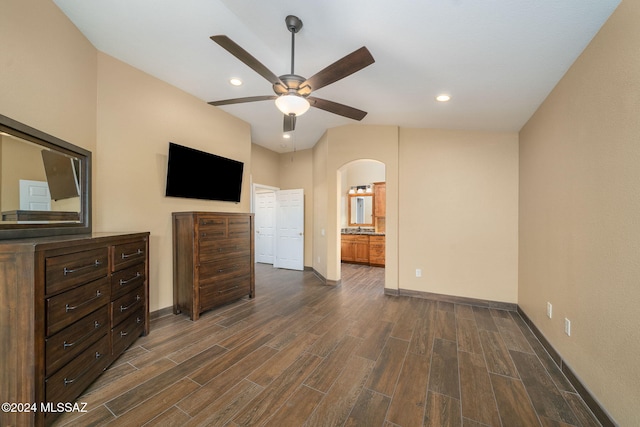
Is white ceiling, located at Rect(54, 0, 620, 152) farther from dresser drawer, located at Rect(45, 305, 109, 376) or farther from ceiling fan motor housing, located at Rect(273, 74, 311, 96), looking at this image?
dresser drawer, located at Rect(45, 305, 109, 376)

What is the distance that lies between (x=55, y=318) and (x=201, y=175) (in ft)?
7.73

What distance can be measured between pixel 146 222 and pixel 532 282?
4815mm

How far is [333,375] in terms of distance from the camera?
6.58ft

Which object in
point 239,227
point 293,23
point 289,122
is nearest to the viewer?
point 293,23

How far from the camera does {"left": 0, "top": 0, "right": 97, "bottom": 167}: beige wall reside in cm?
168

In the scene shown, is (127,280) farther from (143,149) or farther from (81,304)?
(143,149)

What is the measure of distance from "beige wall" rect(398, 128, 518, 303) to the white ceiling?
603 millimetres

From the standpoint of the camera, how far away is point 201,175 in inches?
138

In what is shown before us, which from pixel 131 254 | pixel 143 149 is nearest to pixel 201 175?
pixel 143 149

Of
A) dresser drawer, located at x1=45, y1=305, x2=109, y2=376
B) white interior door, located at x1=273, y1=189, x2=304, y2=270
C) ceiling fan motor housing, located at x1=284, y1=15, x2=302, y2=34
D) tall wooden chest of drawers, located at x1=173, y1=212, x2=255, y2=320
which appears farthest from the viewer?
white interior door, located at x1=273, y1=189, x2=304, y2=270

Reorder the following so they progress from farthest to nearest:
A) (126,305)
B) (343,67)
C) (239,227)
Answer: (239,227) < (126,305) < (343,67)

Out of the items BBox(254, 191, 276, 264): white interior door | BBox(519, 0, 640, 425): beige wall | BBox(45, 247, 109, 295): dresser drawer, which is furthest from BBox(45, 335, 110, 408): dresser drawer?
BBox(254, 191, 276, 264): white interior door

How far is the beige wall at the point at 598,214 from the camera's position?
137 centimetres

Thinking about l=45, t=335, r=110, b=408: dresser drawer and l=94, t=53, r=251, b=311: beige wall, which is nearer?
l=45, t=335, r=110, b=408: dresser drawer
